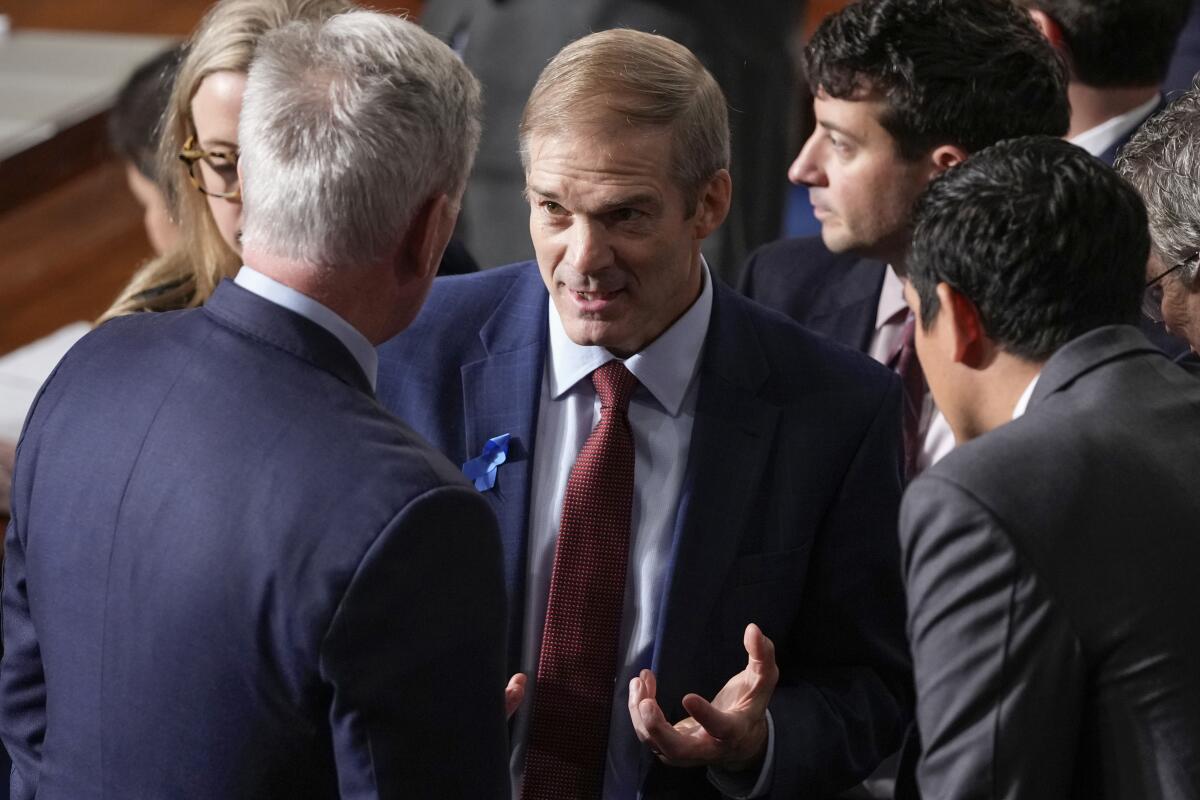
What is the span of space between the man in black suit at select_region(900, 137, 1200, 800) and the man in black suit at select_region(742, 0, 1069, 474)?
852 mm

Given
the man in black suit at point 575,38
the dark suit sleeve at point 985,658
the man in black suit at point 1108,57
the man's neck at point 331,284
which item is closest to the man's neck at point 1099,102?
the man in black suit at point 1108,57

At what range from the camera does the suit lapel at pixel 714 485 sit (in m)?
2.04

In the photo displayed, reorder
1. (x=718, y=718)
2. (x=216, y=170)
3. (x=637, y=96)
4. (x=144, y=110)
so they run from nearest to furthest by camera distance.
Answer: (x=718, y=718), (x=637, y=96), (x=216, y=170), (x=144, y=110)

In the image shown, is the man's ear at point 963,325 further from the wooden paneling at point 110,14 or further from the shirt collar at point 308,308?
the wooden paneling at point 110,14

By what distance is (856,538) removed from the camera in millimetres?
2119

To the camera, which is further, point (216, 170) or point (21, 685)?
point (216, 170)

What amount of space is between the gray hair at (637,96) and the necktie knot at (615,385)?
0.24 metres

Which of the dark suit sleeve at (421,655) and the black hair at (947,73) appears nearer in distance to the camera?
the dark suit sleeve at (421,655)

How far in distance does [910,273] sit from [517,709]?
745 mm

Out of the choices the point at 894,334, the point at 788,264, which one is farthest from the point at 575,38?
the point at 894,334

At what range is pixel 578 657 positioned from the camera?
6.68 feet

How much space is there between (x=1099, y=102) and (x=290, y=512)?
2026 mm

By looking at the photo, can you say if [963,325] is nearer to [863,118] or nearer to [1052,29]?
[863,118]

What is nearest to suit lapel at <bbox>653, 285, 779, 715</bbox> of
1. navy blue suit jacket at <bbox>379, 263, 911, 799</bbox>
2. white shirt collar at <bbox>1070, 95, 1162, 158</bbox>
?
navy blue suit jacket at <bbox>379, 263, 911, 799</bbox>
